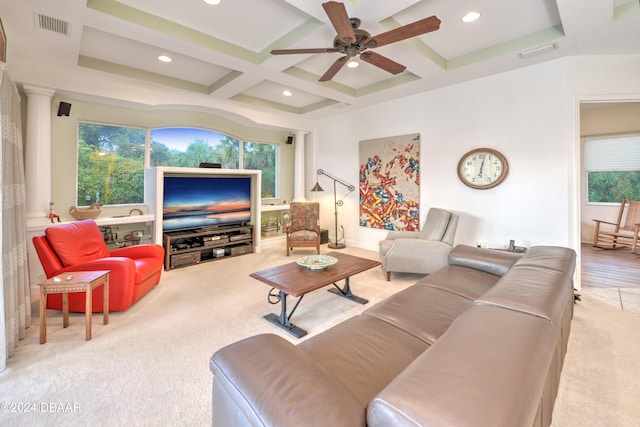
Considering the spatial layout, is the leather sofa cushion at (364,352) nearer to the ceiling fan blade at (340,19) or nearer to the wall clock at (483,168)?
the ceiling fan blade at (340,19)

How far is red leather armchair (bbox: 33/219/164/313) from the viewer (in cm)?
267

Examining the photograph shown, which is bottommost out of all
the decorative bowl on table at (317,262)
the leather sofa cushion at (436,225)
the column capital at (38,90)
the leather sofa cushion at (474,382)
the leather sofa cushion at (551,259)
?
the decorative bowl on table at (317,262)

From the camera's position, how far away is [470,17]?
2.83 m

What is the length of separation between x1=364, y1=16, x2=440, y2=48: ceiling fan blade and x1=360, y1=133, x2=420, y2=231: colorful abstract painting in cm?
252

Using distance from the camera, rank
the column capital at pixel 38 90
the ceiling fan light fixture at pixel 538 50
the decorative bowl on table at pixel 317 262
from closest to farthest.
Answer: the decorative bowl on table at pixel 317 262 < the ceiling fan light fixture at pixel 538 50 < the column capital at pixel 38 90

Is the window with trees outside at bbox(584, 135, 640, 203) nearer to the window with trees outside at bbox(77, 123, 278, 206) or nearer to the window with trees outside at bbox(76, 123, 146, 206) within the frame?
the window with trees outside at bbox(77, 123, 278, 206)

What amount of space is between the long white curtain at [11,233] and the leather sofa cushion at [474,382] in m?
2.67

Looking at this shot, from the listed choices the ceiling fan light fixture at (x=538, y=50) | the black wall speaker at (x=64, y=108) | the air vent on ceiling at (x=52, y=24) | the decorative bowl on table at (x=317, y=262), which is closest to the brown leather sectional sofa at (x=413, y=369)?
the decorative bowl on table at (x=317, y=262)

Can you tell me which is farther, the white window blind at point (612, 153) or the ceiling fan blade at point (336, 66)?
the white window blind at point (612, 153)

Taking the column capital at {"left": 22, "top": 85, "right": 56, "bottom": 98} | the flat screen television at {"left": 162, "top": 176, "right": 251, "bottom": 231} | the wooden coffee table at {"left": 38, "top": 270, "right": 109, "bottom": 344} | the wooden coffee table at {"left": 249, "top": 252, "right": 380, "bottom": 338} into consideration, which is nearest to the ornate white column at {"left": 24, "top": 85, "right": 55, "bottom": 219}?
the column capital at {"left": 22, "top": 85, "right": 56, "bottom": 98}

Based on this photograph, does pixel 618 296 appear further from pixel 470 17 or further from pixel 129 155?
pixel 129 155

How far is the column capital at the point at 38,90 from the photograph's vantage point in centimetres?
341

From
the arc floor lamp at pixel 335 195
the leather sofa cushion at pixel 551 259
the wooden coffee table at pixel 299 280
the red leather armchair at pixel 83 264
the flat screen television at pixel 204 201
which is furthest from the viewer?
the arc floor lamp at pixel 335 195

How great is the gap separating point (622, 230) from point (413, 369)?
7.11 metres
